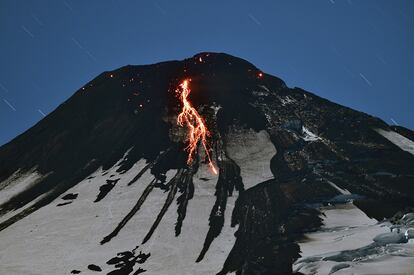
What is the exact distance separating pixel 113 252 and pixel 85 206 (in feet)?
47.2

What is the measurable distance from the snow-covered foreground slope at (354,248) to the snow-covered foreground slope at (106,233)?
9383 mm

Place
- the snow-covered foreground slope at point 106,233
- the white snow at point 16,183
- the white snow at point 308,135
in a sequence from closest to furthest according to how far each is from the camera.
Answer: the snow-covered foreground slope at point 106,233, the white snow at point 16,183, the white snow at point 308,135

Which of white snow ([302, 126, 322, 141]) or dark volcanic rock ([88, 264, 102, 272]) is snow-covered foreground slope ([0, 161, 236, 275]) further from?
white snow ([302, 126, 322, 141])

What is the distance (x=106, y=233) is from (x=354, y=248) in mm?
28333

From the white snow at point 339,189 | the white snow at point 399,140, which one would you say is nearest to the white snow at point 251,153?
the white snow at point 339,189

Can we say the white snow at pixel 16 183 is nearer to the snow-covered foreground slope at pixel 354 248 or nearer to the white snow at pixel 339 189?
the white snow at pixel 339 189

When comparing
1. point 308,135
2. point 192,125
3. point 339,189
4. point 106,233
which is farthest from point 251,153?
point 106,233

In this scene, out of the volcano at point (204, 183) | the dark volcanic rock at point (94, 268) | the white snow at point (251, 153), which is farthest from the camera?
the white snow at point (251, 153)

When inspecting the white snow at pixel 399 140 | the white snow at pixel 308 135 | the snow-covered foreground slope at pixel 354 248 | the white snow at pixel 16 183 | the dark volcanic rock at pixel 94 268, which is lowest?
the dark volcanic rock at pixel 94 268

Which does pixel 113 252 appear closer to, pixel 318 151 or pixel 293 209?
pixel 293 209

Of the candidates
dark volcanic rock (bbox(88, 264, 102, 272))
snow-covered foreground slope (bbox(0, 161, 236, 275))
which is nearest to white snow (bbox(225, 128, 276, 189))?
snow-covered foreground slope (bbox(0, 161, 236, 275))

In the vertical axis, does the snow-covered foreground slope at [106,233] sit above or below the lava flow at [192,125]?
below

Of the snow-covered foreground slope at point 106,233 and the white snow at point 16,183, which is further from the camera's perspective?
the white snow at point 16,183

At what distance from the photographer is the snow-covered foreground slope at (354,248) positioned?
1570 inches
